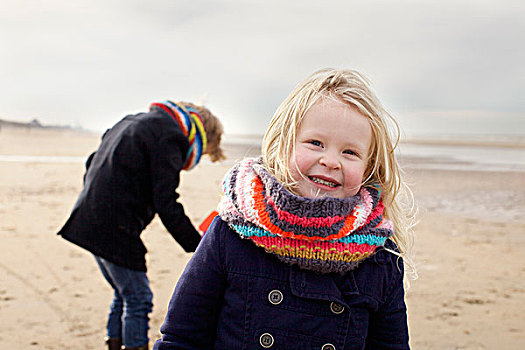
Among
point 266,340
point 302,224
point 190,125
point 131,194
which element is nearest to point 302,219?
point 302,224

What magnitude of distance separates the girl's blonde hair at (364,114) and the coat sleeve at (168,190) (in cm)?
116

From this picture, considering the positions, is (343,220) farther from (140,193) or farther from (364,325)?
(140,193)

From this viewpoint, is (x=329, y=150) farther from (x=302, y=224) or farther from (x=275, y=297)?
(x=275, y=297)

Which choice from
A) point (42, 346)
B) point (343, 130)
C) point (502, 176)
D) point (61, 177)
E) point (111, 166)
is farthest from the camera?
point (502, 176)

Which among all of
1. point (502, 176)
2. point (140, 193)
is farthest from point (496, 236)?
point (502, 176)

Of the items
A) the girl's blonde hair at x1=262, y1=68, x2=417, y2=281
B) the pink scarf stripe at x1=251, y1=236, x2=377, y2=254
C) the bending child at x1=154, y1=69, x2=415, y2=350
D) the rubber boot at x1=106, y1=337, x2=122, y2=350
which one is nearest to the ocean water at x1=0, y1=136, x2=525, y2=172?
the rubber boot at x1=106, y1=337, x2=122, y2=350

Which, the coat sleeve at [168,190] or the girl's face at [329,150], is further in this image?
the coat sleeve at [168,190]

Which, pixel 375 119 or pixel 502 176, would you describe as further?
pixel 502 176

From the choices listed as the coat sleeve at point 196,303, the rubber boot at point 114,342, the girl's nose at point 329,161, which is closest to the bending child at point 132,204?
the rubber boot at point 114,342

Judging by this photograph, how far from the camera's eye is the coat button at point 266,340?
58.6 inches

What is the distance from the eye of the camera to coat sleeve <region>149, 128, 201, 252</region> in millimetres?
2713

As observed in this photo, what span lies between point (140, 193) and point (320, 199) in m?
1.63

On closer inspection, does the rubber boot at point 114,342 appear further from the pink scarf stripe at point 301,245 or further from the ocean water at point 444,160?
the ocean water at point 444,160

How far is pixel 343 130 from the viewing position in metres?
1.55
